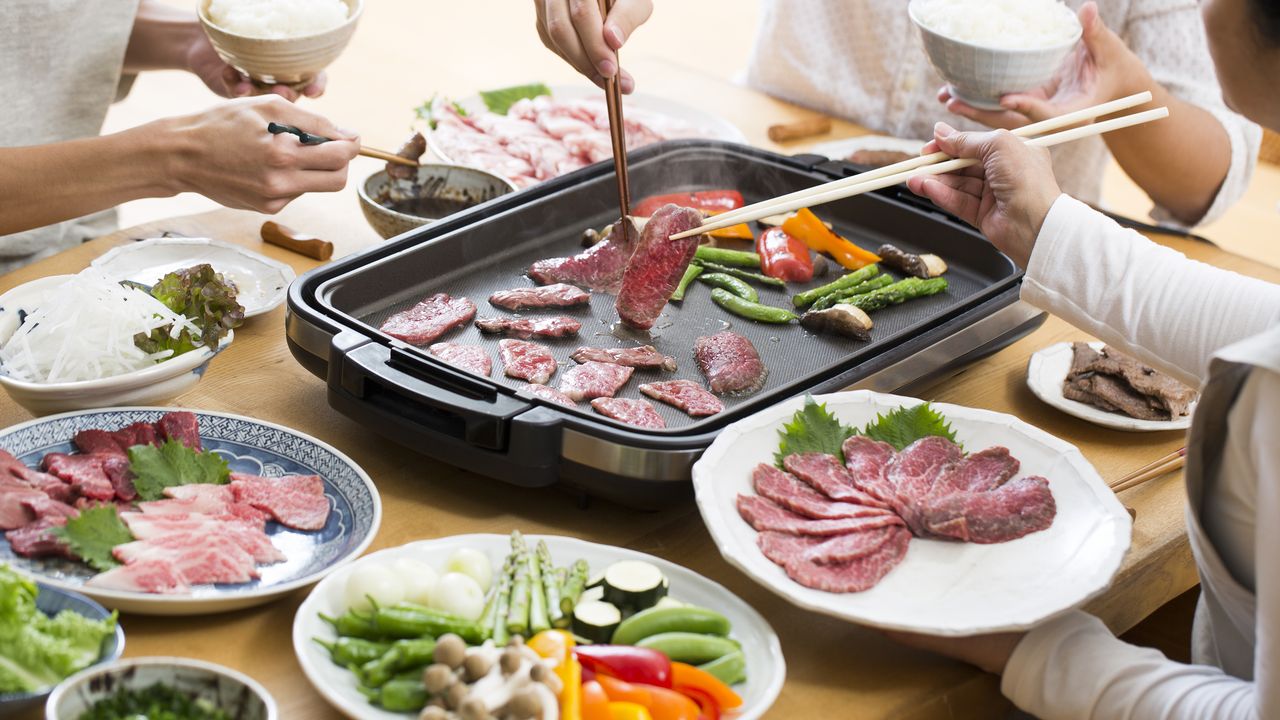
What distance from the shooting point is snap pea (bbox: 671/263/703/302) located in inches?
102

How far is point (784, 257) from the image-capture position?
271 cm

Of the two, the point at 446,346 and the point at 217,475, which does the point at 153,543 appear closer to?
the point at 217,475

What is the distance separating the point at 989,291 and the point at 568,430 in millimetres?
1012

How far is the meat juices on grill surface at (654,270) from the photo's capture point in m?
2.41

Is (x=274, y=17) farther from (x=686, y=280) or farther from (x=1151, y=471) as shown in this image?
(x=1151, y=471)

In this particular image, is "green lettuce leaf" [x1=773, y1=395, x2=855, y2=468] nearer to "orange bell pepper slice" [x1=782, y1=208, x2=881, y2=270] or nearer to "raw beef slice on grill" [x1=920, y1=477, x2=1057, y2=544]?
"raw beef slice on grill" [x1=920, y1=477, x2=1057, y2=544]

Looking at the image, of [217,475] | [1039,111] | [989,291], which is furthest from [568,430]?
[1039,111]

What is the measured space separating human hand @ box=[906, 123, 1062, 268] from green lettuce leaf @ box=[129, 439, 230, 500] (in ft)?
4.69

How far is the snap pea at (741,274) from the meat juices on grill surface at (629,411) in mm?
Answer: 633

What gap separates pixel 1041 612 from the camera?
159cm

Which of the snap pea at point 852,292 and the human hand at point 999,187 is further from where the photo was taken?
the snap pea at point 852,292

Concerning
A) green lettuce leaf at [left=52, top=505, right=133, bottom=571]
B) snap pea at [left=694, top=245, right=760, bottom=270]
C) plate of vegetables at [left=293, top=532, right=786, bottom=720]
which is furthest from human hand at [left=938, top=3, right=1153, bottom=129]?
green lettuce leaf at [left=52, top=505, right=133, bottom=571]

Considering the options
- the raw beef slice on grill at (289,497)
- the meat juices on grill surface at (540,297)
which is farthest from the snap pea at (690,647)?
the meat juices on grill surface at (540,297)

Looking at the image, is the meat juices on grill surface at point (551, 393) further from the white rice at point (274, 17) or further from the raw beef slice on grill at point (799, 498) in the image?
the white rice at point (274, 17)
